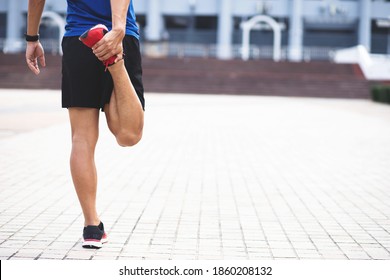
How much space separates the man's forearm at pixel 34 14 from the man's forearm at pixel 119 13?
664mm

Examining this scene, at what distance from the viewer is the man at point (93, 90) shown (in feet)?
10.6

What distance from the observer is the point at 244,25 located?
141 ft

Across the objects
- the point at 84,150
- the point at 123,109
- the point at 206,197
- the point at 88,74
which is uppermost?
the point at 88,74

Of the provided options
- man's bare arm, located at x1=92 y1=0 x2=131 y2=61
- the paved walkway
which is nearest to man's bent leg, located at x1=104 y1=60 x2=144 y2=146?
man's bare arm, located at x1=92 y1=0 x2=131 y2=61

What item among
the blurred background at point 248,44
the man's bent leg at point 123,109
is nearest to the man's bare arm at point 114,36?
the man's bent leg at point 123,109

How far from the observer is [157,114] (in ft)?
52.0

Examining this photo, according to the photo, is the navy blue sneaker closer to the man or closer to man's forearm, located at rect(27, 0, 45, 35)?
the man

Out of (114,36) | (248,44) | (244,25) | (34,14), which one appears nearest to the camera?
(114,36)

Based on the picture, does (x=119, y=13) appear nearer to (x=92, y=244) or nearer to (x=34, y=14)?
(x=34, y=14)

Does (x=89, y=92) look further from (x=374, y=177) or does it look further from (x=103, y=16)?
(x=374, y=177)

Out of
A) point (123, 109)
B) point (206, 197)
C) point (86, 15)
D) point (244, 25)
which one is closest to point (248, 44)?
point (244, 25)

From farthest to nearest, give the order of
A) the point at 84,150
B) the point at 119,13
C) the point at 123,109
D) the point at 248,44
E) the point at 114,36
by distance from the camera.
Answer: the point at 248,44, the point at 84,150, the point at 123,109, the point at 119,13, the point at 114,36

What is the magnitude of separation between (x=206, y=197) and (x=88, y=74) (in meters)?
2.41

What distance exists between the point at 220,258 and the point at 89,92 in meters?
1.19
